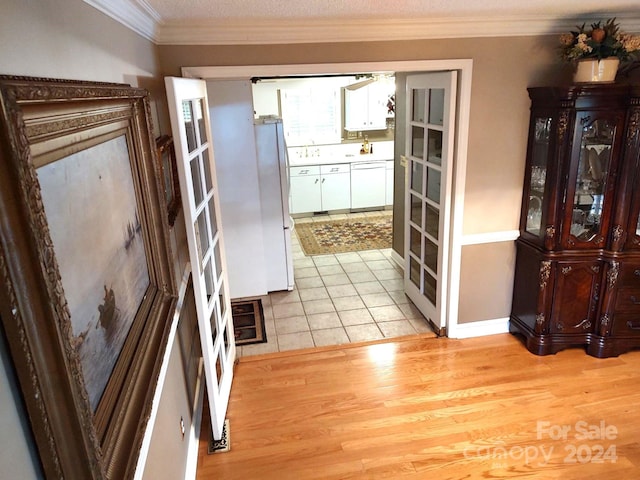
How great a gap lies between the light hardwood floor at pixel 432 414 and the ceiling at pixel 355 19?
6.95 feet

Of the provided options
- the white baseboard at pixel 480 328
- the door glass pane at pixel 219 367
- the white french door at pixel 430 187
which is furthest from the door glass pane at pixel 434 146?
the door glass pane at pixel 219 367

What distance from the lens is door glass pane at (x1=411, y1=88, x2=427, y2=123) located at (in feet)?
10.7

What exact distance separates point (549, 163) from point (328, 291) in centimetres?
224

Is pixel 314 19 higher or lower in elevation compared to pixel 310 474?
higher

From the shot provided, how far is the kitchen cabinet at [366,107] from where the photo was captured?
672cm

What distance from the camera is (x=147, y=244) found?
5.17ft

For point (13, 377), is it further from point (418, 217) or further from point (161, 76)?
point (418, 217)

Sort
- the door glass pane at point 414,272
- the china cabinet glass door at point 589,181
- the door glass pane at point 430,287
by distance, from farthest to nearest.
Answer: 1. the door glass pane at point 414,272
2. the door glass pane at point 430,287
3. the china cabinet glass door at point 589,181

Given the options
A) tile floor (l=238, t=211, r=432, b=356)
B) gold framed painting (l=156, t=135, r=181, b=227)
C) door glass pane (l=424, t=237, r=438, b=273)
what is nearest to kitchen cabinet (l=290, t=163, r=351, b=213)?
tile floor (l=238, t=211, r=432, b=356)

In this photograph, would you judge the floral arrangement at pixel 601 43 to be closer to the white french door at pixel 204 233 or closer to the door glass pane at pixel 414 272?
the door glass pane at pixel 414 272

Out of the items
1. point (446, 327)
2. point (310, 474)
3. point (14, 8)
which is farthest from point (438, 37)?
point (310, 474)

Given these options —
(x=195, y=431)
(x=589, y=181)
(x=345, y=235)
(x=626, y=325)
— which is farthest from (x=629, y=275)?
(x=345, y=235)

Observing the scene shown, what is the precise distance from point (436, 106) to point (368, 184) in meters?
3.67

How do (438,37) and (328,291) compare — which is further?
(328,291)
